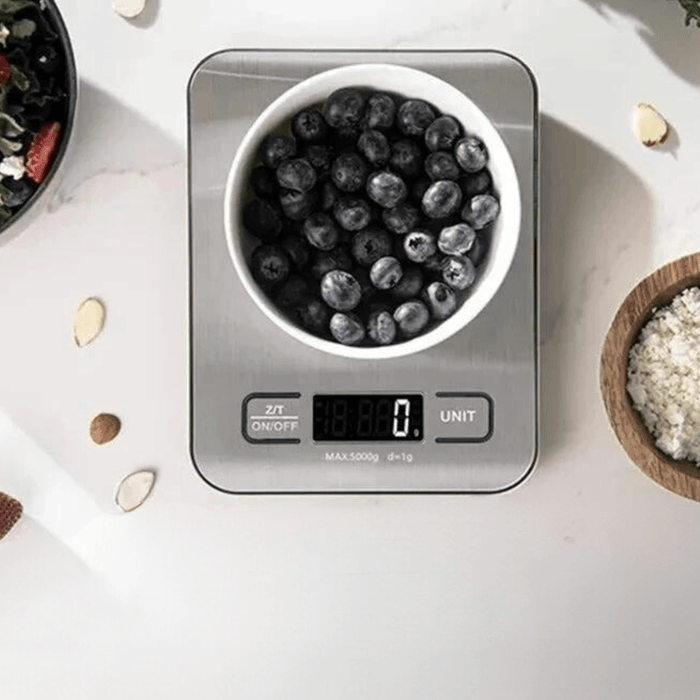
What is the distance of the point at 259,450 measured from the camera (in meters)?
0.94

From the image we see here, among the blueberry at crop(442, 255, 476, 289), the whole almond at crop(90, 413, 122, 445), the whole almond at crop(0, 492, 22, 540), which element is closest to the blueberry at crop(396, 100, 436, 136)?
the blueberry at crop(442, 255, 476, 289)

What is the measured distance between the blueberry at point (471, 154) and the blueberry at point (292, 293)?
15 cm

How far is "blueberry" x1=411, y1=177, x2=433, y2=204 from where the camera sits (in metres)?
0.87

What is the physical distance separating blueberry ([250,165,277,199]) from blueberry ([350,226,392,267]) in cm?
7

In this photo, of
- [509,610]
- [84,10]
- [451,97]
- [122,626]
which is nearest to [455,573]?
[509,610]

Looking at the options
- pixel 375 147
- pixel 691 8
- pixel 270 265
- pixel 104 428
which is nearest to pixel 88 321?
pixel 104 428

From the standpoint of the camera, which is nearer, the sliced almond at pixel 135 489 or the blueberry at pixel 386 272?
the blueberry at pixel 386 272

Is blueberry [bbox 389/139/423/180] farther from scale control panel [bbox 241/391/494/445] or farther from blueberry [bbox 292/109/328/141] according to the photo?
scale control panel [bbox 241/391/494/445]

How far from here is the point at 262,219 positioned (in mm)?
865

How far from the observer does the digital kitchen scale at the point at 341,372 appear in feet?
3.03

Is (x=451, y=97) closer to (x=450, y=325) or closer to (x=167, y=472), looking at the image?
(x=450, y=325)

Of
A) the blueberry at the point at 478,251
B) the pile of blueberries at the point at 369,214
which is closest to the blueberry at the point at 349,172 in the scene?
the pile of blueberries at the point at 369,214

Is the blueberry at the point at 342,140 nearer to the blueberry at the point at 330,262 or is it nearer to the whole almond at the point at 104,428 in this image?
the blueberry at the point at 330,262

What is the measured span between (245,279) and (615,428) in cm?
32
